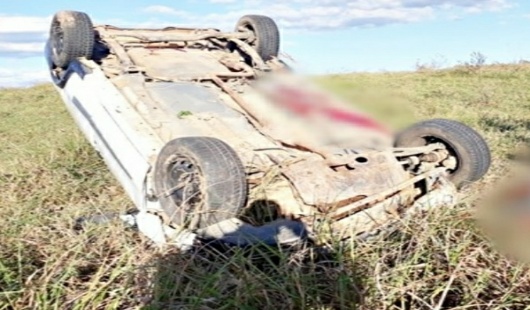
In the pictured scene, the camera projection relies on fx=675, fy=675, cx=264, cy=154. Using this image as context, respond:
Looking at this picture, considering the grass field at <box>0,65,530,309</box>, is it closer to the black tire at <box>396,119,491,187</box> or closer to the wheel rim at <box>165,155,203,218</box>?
the wheel rim at <box>165,155,203,218</box>

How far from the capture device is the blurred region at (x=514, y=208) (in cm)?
192

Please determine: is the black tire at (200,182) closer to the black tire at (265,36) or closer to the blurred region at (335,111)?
the blurred region at (335,111)

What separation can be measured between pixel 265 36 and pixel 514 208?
426cm

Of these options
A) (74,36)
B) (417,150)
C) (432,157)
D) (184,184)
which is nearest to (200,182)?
(184,184)

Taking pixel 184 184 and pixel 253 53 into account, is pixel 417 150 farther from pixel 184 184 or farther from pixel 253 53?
pixel 253 53

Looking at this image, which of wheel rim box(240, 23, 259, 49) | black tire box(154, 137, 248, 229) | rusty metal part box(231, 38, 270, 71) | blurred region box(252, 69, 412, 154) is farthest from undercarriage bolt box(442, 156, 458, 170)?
wheel rim box(240, 23, 259, 49)

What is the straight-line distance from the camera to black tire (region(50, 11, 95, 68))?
17.3 ft

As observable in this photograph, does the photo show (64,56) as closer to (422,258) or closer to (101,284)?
(101,284)

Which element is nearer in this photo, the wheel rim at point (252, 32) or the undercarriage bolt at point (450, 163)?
the undercarriage bolt at point (450, 163)

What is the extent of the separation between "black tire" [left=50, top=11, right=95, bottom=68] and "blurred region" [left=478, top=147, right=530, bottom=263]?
393 cm

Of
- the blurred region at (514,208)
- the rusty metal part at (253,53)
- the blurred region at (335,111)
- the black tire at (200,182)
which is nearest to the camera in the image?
the blurred region at (514,208)

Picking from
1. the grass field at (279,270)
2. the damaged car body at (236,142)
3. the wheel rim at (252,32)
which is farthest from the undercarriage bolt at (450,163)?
the wheel rim at (252,32)

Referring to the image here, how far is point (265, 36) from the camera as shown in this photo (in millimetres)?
5941

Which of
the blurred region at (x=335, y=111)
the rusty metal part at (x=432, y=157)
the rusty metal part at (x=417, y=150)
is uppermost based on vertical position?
the blurred region at (x=335, y=111)
